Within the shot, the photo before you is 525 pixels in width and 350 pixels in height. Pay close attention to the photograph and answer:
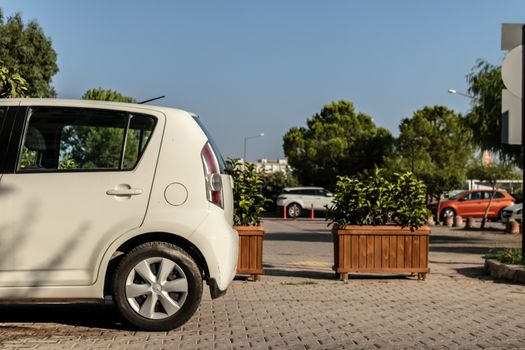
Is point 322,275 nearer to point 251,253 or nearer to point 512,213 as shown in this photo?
point 251,253

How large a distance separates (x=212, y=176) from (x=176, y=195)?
34 cm

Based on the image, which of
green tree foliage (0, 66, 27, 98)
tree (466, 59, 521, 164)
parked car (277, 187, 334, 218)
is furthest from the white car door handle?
parked car (277, 187, 334, 218)

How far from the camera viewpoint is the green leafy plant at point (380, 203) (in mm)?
10023

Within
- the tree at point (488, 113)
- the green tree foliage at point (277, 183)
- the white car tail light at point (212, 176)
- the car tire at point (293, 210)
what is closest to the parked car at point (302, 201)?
the car tire at point (293, 210)

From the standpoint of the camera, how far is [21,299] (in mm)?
6090

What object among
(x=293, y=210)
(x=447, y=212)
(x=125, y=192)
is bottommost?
(x=293, y=210)

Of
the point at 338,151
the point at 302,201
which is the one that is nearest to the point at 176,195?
the point at 302,201

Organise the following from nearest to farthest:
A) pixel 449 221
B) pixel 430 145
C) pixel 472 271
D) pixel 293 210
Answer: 1. pixel 472 271
2. pixel 449 221
3. pixel 293 210
4. pixel 430 145

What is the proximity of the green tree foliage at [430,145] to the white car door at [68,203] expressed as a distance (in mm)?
35892

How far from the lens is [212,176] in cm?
633

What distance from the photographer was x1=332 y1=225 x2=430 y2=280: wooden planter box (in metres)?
9.88

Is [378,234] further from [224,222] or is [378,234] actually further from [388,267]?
[224,222]

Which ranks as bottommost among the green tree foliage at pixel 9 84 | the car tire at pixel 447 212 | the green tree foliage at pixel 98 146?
the car tire at pixel 447 212

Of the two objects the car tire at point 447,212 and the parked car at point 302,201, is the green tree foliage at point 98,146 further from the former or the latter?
the parked car at point 302,201
